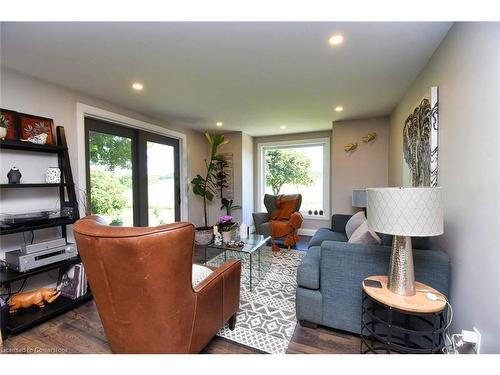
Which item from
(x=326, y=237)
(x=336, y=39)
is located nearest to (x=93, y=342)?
(x=326, y=237)

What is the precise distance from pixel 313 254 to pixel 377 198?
1007 mm

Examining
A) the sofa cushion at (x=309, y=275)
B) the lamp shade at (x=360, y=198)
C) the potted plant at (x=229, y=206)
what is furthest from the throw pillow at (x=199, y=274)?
the potted plant at (x=229, y=206)

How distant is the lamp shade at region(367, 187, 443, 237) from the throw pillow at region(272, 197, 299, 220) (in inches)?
113

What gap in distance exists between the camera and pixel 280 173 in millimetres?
5191

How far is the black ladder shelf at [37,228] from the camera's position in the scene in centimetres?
167

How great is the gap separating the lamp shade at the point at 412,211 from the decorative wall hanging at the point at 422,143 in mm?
765

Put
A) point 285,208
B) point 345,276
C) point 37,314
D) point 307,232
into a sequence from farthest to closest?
1. point 307,232
2. point 285,208
3. point 37,314
4. point 345,276

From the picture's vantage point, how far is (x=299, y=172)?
500cm

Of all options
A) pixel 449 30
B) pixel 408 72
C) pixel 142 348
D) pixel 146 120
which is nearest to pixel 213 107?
pixel 146 120

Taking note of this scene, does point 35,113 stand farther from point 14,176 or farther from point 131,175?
point 131,175

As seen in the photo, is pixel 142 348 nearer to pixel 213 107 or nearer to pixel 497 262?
pixel 497 262

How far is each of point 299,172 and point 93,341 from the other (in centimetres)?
435

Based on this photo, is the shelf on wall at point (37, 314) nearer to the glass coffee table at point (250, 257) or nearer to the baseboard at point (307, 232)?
the glass coffee table at point (250, 257)

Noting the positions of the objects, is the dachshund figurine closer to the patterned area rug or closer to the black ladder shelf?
the black ladder shelf
